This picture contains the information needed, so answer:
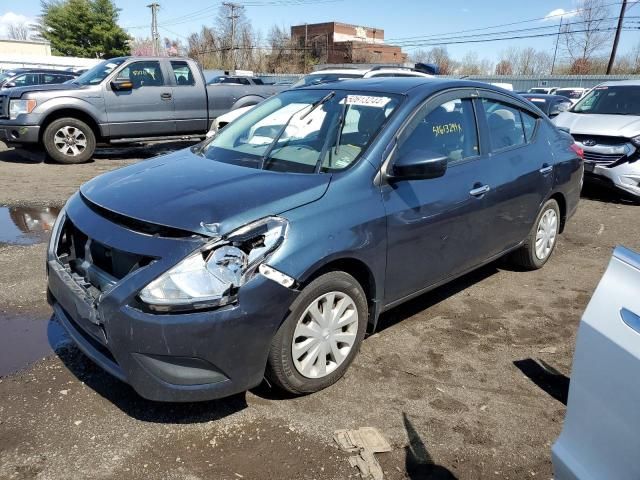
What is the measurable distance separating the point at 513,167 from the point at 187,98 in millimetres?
8490

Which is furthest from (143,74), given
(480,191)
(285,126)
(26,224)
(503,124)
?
(480,191)

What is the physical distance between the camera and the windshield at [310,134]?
10.8 feet

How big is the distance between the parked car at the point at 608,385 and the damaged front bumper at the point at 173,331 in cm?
135

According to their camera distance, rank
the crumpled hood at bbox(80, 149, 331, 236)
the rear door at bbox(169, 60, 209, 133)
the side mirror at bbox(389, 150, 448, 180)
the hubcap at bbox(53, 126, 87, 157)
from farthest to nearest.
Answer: the rear door at bbox(169, 60, 209, 133), the hubcap at bbox(53, 126, 87, 157), the side mirror at bbox(389, 150, 448, 180), the crumpled hood at bbox(80, 149, 331, 236)

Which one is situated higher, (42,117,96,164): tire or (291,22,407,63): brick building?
(291,22,407,63): brick building

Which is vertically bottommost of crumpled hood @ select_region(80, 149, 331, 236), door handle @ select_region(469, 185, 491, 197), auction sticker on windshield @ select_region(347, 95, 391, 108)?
door handle @ select_region(469, 185, 491, 197)

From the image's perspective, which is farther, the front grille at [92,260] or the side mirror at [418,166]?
the side mirror at [418,166]

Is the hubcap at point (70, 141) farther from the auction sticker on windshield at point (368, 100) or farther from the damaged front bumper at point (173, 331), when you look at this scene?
the damaged front bumper at point (173, 331)

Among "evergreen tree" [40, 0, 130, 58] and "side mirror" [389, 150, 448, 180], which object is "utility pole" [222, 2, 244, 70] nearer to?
"evergreen tree" [40, 0, 130, 58]

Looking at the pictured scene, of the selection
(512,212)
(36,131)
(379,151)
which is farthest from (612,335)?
(36,131)

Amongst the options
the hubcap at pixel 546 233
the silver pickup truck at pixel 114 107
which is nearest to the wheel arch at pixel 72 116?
the silver pickup truck at pixel 114 107

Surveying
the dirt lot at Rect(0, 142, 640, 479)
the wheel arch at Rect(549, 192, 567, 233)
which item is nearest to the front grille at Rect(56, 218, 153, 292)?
the dirt lot at Rect(0, 142, 640, 479)

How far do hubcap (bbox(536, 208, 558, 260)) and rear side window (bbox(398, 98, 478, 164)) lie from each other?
1.43 m

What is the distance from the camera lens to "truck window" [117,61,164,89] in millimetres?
10516
